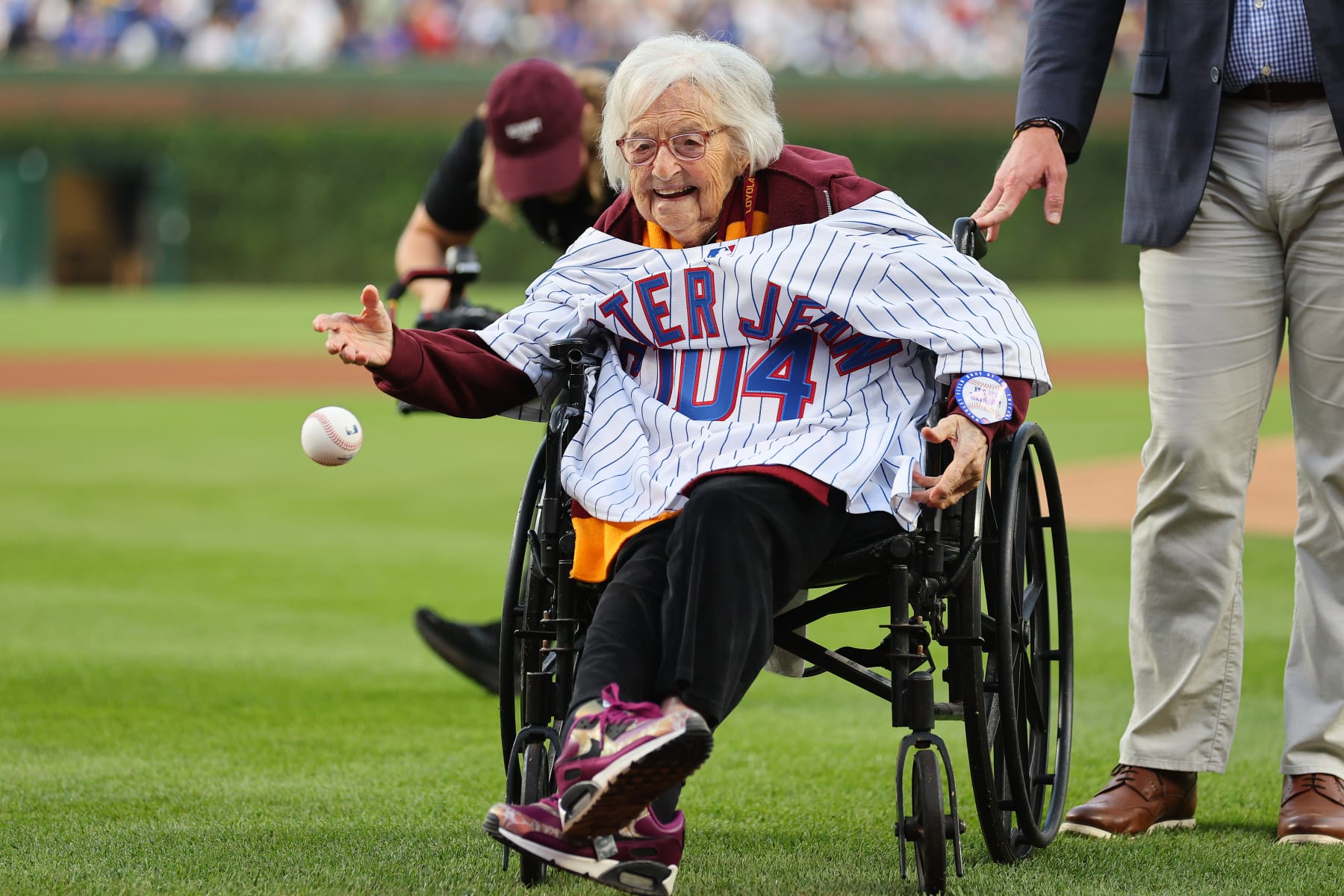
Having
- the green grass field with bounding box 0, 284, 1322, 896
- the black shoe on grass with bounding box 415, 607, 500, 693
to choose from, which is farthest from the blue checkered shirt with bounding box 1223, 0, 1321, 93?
the black shoe on grass with bounding box 415, 607, 500, 693

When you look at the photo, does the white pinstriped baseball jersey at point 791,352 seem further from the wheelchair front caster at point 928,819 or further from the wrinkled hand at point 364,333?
the wheelchair front caster at point 928,819

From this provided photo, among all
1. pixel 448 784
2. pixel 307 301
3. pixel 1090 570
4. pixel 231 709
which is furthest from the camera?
pixel 307 301

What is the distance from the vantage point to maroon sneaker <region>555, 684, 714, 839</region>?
2.42 meters

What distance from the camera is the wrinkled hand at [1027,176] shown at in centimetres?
A: 331

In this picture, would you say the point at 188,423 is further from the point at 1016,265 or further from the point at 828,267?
the point at 1016,265

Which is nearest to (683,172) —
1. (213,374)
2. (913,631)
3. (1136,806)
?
(913,631)

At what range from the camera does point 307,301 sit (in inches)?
1035

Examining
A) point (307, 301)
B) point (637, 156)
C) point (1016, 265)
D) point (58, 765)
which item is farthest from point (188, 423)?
point (1016, 265)

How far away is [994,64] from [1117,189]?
184 inches

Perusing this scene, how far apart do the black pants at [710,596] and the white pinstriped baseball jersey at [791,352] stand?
0.11 m

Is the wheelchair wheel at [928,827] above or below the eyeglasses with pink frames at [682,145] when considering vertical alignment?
below

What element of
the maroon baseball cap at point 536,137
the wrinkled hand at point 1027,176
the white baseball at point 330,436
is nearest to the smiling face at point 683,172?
the wrinkled hand at point 1027,176

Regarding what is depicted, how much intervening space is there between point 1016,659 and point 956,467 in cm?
57

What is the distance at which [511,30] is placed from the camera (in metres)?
31.2
